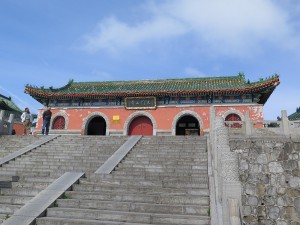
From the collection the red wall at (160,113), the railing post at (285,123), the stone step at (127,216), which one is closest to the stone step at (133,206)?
the stone step at (127,216)

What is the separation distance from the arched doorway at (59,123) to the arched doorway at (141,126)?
183 inches

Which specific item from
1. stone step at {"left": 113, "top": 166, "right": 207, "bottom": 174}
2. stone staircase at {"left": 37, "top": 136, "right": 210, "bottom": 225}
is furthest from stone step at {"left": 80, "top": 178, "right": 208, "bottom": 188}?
stone step at {"left": 113, "top": 166, "right": 207, "bottom": 174}

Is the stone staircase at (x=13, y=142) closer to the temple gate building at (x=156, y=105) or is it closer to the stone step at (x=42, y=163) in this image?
the stone step at (x=42, y=163)

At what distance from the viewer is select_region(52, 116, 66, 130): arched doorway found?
59.4 ft

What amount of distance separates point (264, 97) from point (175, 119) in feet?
18.4

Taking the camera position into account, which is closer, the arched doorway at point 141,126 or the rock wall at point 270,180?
the rock wall at point 270,180

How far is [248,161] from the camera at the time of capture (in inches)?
281

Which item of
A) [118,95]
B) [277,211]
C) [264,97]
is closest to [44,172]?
[277,211]

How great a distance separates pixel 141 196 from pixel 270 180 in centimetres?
360

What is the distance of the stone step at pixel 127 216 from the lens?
14.6 feet

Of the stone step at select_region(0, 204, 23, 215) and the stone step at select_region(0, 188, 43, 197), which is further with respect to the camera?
the stone step at select_region(0, 188, 43, 197)

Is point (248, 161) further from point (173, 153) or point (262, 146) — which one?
point (173, 153)

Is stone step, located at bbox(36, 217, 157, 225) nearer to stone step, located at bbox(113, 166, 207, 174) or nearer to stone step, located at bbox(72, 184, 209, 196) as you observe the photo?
stone step, located at bbox(72, 184, 209, 196)

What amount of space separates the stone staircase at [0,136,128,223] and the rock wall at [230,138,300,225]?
13.3 feet
